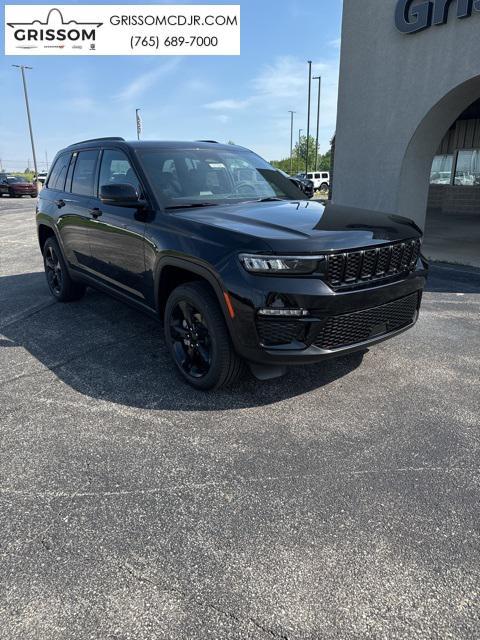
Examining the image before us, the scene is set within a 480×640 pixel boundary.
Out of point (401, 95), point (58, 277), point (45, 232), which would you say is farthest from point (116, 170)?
point (401, 95)

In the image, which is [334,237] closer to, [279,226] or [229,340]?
[279,226]

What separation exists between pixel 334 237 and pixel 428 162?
7.34 meters

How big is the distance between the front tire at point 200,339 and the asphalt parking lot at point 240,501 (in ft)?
0.59

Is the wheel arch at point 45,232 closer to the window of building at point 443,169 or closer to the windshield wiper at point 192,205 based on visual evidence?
the windshield wiper at point 192,205

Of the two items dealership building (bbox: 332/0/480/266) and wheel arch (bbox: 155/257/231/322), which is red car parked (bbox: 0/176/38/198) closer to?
dealership building (bbox: 332/0/480/266)

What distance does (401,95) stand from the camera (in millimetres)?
8672

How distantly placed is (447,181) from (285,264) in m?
19.4

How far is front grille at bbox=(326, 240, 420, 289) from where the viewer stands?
9.81 feet

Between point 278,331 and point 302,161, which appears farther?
point 302,161

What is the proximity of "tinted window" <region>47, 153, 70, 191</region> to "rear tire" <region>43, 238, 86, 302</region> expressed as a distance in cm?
67

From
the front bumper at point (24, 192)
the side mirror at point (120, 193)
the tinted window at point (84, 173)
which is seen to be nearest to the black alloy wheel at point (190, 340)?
the side mirror at point (120, 193)

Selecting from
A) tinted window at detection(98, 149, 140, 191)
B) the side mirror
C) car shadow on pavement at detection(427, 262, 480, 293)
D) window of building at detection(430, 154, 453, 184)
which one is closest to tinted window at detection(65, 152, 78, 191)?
tinted window at detection(98, 149, 140, 191)

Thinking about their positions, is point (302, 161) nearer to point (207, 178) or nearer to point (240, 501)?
point (207, 178)

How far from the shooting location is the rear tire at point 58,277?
5750mm
